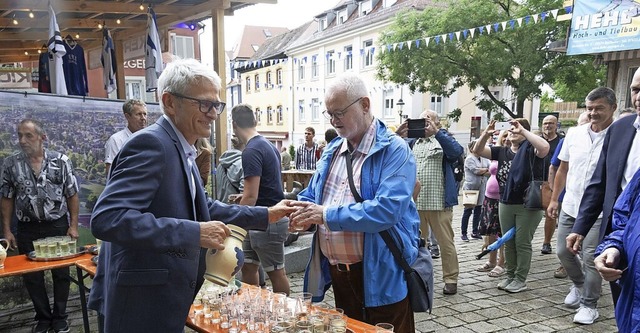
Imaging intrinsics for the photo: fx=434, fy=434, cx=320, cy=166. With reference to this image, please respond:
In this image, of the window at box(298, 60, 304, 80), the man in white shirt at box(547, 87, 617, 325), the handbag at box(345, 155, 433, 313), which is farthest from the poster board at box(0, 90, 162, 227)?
the window at box(298, 60, 304, 80)

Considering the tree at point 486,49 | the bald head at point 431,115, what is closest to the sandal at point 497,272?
the bald head at point 431,115

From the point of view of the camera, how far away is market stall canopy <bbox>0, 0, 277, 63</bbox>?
6611 millimetres

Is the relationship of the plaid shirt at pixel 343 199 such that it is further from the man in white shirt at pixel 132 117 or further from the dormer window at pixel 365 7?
the dormer window at pixel 365 7

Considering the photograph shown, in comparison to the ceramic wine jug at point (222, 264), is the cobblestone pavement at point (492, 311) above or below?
below

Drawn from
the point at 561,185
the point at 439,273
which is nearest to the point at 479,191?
the point at 439,273

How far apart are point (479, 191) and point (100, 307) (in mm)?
6476

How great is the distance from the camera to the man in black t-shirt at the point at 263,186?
3.73m

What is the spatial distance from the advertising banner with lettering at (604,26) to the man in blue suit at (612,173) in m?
7.75

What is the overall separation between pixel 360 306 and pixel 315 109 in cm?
2982

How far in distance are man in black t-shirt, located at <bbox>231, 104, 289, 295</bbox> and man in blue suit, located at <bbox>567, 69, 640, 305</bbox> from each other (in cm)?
232

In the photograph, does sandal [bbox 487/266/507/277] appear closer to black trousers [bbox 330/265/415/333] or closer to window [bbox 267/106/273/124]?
black trousers [bbox 330/265/415/333]

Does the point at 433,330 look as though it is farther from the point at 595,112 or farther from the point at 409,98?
the point at 409,98

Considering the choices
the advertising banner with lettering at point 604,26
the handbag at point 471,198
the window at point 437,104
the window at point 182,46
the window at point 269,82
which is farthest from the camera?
the window at point 269,82

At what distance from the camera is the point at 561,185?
15.1 ft
